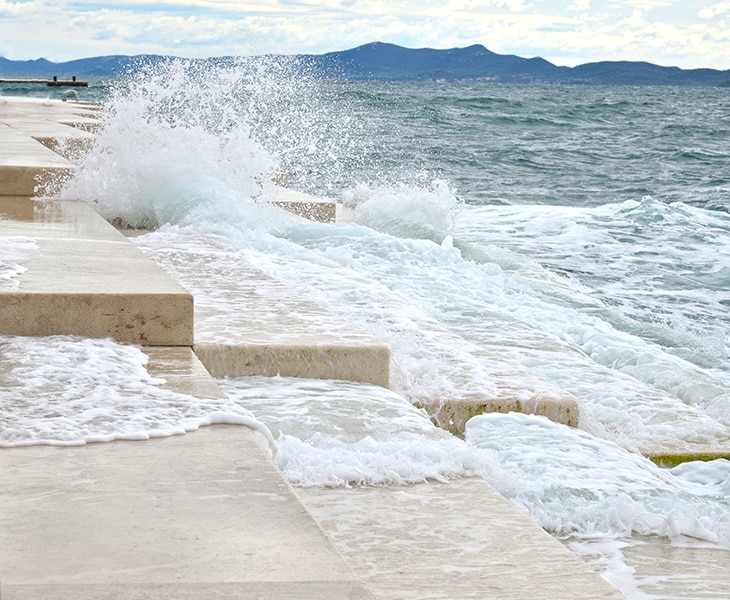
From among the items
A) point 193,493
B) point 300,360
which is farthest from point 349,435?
point 193,493

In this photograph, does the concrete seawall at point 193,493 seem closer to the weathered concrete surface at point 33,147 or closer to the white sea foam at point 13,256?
the white sea foam at point 13,256

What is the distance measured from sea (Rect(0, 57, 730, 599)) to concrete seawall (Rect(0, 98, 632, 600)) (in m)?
0.07

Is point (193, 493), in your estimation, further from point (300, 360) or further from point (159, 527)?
point (300, 360)

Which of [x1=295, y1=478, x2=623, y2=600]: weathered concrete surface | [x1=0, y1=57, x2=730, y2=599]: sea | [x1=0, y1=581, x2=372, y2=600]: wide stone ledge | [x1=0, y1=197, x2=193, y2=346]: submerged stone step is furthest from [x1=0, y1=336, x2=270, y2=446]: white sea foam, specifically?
[x1=0, y1=581, x2=372, y2=600]: wide stone ledge

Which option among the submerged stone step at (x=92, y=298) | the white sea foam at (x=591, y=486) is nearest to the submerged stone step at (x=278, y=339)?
the submerged stone step at (x=92, y=298)

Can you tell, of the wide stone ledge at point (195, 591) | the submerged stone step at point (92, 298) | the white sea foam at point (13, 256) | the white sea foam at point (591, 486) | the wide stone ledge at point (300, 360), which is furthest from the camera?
the wide stone ledge at point (300, 360)

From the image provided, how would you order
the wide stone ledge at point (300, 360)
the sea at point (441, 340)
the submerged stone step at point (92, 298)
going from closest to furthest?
the sea at point (441, 340), the submerged stone step at point (92, 298), the wide stone ledge at point (300, 360)

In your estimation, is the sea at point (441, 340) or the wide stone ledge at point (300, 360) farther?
the wide stone ledge at point (300, 360)

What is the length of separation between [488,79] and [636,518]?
11369 cm

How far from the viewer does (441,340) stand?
3.94 meters

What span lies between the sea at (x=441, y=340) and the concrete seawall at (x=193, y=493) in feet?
0.24

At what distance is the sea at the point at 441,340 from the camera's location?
224cm

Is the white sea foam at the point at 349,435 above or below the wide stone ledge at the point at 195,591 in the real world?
below

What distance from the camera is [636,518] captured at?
2.45m
